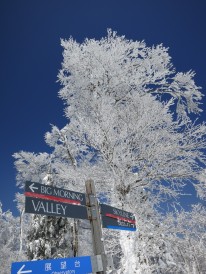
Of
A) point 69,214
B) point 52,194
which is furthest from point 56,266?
point 52,194

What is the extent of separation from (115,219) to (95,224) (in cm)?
59

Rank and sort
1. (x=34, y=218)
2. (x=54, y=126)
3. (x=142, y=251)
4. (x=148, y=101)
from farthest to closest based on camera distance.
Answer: (x=34, y=218), (x=54, y=126), (x=148, y=101), (x=142, y=251)

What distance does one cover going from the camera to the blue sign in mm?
3004

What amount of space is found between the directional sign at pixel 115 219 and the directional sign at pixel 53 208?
35 centimetres

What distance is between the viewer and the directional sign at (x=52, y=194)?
310cm

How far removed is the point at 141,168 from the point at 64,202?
14.9ft

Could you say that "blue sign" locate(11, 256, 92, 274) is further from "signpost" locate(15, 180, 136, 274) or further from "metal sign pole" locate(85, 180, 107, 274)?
"metal sign pole" locate(85, 180, 107, 274)

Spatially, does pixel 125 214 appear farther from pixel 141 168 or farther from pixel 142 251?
pixel 141 168

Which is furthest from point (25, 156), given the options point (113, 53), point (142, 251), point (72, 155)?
point (142, 251)

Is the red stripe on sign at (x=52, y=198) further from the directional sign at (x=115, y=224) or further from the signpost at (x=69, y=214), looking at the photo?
the directional sign at (x=115, y=224)

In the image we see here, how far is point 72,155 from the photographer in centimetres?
1266

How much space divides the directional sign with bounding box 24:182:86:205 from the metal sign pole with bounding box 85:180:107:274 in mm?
105

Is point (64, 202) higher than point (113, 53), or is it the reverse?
point (113, 53)

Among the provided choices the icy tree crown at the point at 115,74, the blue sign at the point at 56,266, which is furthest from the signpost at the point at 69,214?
the icy tree crown at the point at 115,74
